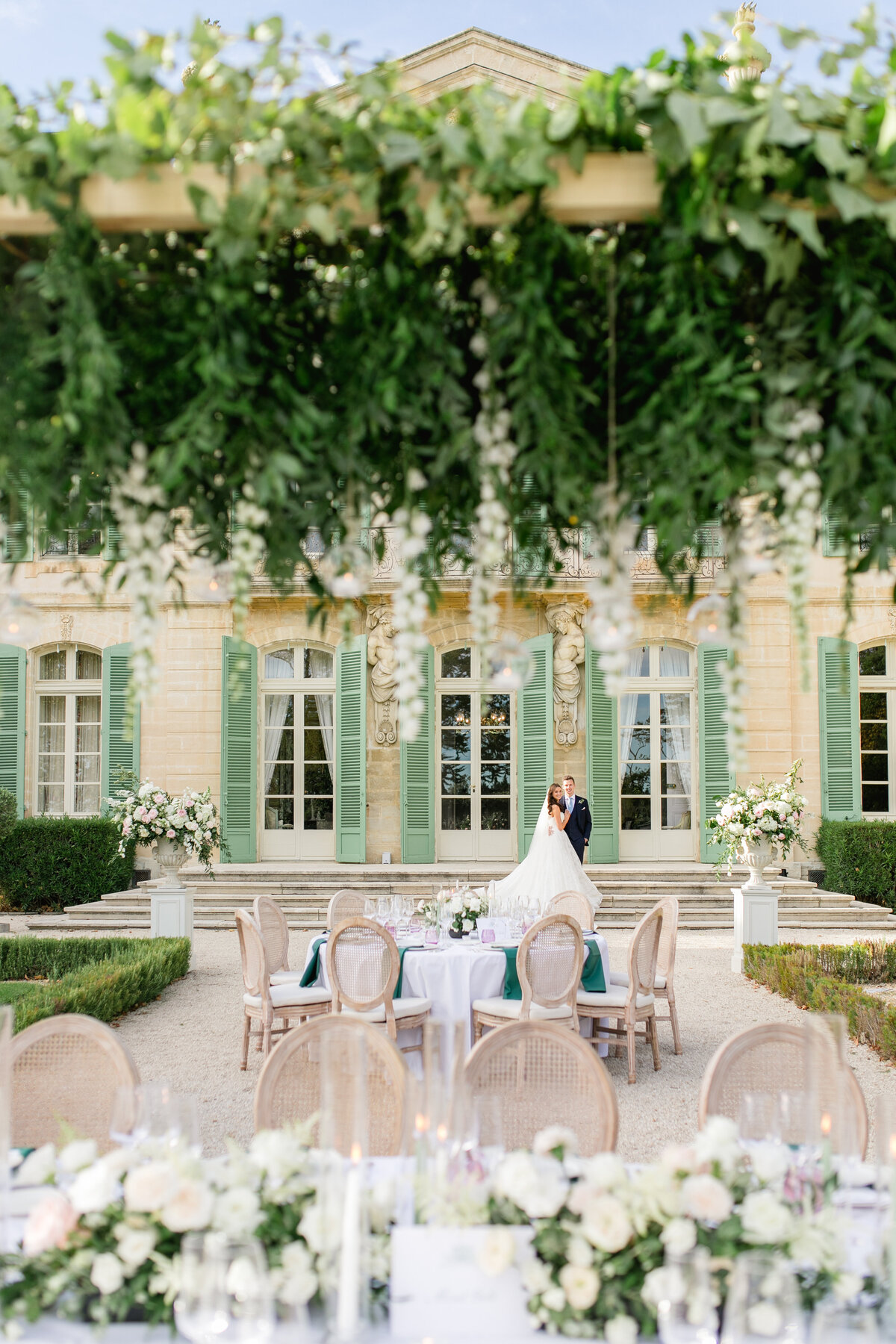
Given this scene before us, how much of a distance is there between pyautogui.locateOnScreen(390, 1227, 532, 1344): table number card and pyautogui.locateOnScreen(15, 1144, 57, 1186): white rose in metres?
0.72

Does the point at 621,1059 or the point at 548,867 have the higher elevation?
the point at 548,867

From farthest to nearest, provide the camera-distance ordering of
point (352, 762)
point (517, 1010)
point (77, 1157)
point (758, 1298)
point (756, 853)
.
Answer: point (352, 762) → point (756, 853) → point (517, 1010) → point (77, 1157) → point (758, 1298)

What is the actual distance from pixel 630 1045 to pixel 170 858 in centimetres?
471

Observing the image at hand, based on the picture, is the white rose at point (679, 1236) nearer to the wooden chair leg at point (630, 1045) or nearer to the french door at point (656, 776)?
the wooden chair leg at point (630, 1045)

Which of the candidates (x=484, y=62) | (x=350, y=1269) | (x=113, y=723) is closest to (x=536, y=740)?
(x=113, y=723)

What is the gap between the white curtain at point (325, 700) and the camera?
1249 cm

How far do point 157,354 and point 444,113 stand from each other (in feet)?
2.16

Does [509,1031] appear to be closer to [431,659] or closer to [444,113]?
[444,113]

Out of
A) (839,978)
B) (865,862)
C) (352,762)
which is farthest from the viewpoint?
(352,762)

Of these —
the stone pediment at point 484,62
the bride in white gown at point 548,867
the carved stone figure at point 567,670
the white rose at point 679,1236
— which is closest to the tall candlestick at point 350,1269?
the white rose at point 679,1236

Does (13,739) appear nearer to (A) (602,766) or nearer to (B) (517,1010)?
(A) (602,766)

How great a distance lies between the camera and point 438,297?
6.17 feet

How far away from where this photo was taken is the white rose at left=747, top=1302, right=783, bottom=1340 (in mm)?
→ 1309

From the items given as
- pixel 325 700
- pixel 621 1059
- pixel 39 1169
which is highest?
pixel 325 700
